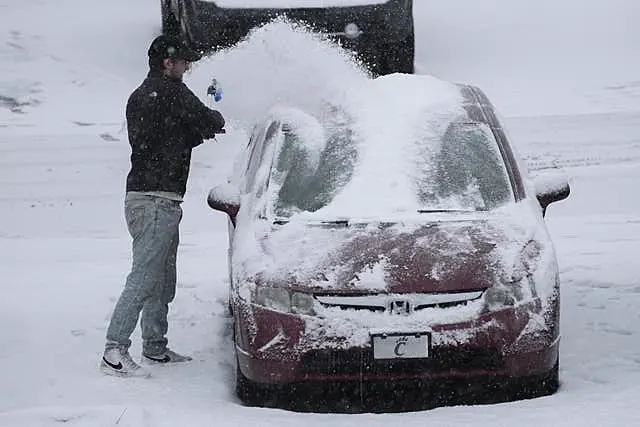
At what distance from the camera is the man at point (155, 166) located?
19.6 feet

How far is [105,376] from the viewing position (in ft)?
19.7

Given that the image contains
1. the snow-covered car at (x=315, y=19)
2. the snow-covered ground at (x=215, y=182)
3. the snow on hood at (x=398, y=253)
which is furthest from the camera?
the snow-covered car at (x=315, y=19)

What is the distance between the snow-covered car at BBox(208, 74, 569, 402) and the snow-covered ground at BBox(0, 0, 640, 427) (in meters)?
0.24

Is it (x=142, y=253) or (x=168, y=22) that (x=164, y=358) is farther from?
(x=168, y=22)

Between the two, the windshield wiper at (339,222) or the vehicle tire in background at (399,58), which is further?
the vehicle tire in background at (399,58)

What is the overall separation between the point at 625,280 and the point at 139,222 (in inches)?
134

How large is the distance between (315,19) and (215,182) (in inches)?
90.4

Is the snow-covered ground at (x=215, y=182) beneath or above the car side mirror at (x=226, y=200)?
beneath

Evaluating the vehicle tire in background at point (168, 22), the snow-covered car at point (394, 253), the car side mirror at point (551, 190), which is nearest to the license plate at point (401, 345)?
the snow-covered car at point (394, 253)

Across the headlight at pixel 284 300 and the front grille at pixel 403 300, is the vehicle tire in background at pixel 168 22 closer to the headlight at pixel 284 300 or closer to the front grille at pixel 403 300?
the headlight at pixel 284 300

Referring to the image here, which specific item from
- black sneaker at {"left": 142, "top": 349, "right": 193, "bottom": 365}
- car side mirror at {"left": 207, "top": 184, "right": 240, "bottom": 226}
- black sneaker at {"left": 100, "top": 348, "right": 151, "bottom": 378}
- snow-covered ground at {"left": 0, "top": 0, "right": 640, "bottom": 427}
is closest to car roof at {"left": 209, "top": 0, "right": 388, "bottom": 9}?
snow-covered ground at {"left": 0, "top": 0, "right": 640, "bottom": 427}

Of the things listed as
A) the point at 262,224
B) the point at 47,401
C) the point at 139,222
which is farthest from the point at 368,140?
the point at 47,401

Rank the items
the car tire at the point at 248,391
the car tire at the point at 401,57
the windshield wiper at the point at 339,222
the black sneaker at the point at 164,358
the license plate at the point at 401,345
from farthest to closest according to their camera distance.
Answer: the car tire at the point at 401,57 → the black sneaker at the point at 164,358 → the windshield wiper at the point at 339,222 → the car tire at the point at 248,391 → the license plate at the point at 401,345

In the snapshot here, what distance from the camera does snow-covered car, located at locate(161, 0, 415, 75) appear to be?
11.6 metres
